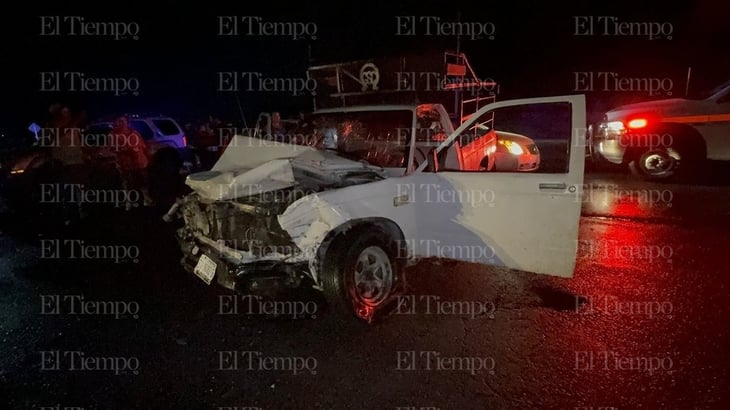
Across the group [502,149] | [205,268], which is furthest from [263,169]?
[502,149]

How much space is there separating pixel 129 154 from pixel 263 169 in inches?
200

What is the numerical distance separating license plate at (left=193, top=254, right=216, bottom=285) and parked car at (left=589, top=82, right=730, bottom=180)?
28.5ft

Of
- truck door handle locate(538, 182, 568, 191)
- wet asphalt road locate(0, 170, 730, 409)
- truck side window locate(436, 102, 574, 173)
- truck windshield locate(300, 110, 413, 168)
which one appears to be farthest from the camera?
truck windshield locate(300, 110, 413, 168)

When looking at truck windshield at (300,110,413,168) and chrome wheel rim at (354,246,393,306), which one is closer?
chrome wheel rim at (354,246,393,306)

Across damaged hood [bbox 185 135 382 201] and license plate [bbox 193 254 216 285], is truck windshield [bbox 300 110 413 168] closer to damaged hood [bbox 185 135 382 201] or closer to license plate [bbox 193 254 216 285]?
damaged hood [bbox 185 135 382 201]

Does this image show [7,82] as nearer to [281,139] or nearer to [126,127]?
[126,127]

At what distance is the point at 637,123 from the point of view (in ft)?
31.1

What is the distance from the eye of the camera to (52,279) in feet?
17.8

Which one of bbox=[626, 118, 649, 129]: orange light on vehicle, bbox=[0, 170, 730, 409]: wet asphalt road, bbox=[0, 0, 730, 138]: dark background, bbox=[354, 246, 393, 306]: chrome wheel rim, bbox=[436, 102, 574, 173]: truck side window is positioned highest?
bbox=[0, 0, 730, 138]: dark background

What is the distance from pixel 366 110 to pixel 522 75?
19945 mm

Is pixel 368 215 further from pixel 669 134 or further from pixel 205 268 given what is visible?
pixel 669 134

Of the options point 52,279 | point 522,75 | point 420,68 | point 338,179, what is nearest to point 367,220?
point 338,179

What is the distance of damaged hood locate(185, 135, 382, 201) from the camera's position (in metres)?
3.88

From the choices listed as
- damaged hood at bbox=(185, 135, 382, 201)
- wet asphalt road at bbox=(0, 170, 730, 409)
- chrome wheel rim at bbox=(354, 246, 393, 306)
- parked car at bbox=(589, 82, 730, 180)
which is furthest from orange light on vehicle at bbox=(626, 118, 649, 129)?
chrome wheel rim at bbox=(354, 246, 393, 306)
